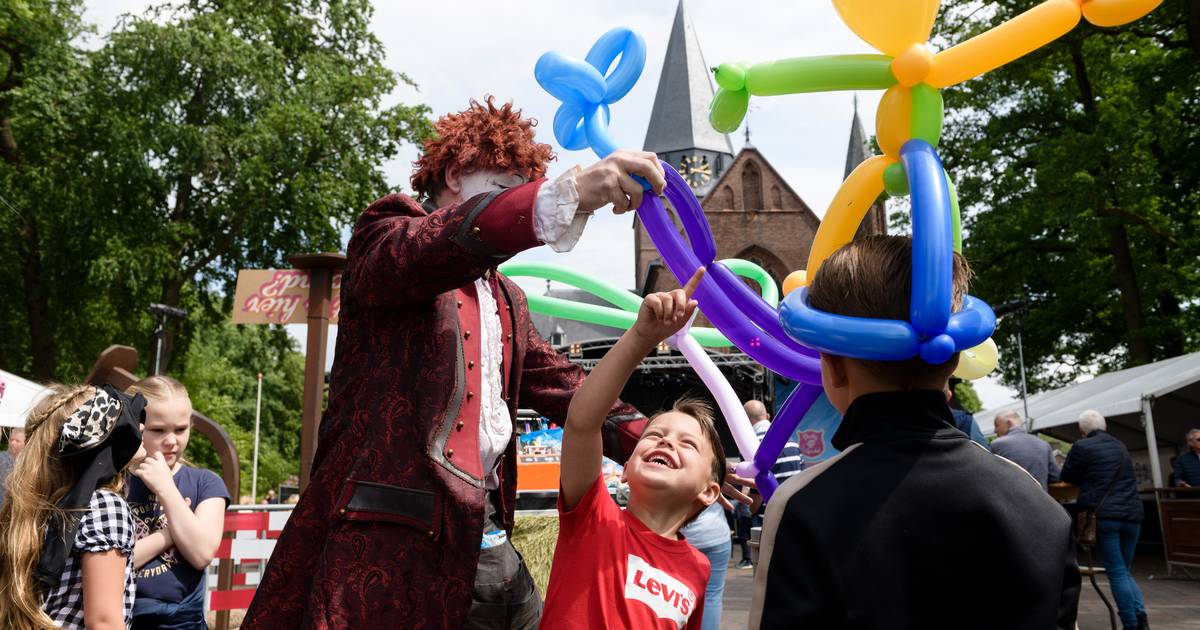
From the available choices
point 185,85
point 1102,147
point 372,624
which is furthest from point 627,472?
point 185,85

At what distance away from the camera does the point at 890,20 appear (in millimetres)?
1814

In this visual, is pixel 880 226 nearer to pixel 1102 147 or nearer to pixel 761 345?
pixel 1102 147

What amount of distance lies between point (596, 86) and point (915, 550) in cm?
141

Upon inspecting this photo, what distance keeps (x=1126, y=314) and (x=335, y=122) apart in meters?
16.0

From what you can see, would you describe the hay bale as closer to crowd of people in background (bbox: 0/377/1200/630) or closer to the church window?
crowd of people in background (bbox: 0/377/1200/630)

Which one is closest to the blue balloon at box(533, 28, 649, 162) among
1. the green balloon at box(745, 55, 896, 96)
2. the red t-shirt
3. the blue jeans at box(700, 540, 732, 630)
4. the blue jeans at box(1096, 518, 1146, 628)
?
the green balloon at box(745, 55, 896, 96)

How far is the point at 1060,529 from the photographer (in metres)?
1.25

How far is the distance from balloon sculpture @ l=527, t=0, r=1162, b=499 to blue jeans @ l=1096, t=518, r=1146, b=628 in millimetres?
4664

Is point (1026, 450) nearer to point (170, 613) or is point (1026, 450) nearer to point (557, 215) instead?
point (170, 613)

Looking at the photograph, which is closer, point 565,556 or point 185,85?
point 565,556

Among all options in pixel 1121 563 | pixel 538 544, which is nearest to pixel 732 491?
pixel 538 544

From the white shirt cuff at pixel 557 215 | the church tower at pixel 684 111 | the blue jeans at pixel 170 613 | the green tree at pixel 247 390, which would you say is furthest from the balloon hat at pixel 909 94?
the church tower at pixel 684 111

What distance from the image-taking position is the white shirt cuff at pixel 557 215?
165 centimetres

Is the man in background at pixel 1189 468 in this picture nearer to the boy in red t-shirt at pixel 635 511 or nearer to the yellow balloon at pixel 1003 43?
the yellow balloon at pixel 1003 43
